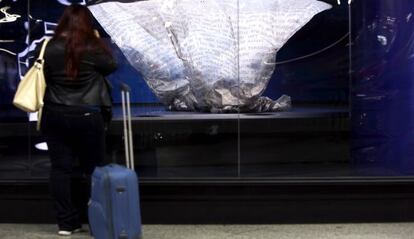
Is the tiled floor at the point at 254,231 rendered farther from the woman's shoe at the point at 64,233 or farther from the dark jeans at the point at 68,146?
the dark jeans at the point at 68,146

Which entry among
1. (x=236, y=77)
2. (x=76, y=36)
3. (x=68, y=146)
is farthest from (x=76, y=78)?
(x=236, y=77)

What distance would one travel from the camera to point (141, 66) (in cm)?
622

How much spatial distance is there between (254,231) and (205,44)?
6.16ft

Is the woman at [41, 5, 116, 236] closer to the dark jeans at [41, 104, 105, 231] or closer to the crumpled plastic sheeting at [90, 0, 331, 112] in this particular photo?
the dark jeans at [41, 104, 105, 231]

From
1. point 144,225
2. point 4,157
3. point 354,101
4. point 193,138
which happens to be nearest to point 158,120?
point 193,138

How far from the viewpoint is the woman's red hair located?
5.07m

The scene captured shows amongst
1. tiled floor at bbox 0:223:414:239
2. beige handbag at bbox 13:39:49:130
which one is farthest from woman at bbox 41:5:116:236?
tiled floor at bbox 0:223:414:239

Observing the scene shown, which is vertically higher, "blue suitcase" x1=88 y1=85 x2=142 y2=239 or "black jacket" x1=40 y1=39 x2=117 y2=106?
"black jacket" x1=40 y1=39 x2=117 y2=106

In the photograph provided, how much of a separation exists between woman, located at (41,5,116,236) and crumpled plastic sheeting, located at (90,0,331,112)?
1.02 m

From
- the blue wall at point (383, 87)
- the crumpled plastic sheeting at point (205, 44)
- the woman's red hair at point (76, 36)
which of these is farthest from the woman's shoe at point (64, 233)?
the blue wall at point (383, 87)

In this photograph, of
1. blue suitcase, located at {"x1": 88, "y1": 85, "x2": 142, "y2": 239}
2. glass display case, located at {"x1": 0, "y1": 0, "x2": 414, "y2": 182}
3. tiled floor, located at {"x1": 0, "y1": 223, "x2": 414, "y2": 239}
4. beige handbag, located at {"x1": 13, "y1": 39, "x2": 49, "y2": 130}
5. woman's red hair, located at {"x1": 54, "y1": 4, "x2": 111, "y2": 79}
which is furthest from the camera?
glass display case, located at {"x1": 0, "y1": 0, "x2": 414, "y2": 182}

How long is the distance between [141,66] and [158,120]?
0.56 m

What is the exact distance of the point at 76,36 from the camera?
511 centimetres

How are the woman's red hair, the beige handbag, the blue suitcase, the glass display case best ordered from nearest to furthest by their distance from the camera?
the blue suitcase < the beige handbag < the woman's red hair < the glass display case
